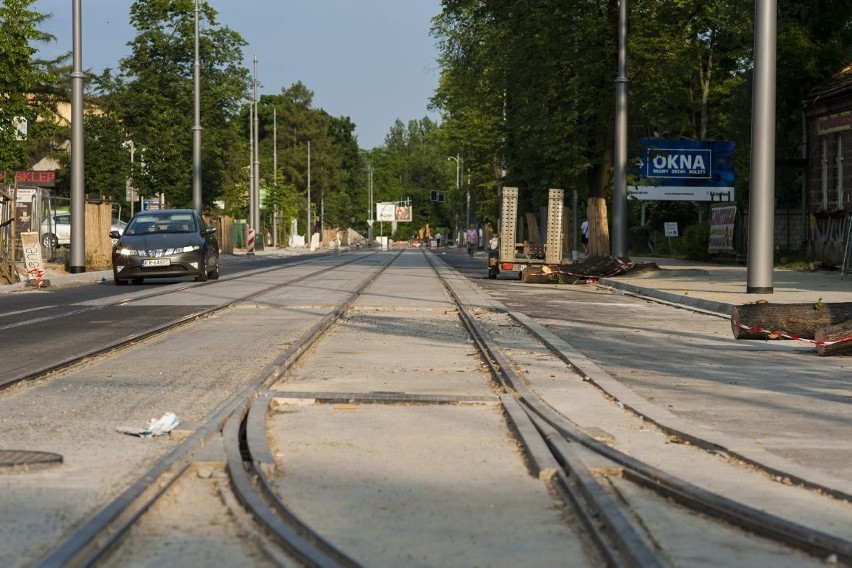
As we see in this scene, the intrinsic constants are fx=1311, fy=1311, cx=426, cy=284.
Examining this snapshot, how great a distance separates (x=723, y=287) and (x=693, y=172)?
27.5m

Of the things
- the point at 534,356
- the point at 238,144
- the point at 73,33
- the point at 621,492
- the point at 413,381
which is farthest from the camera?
the point at 238,144

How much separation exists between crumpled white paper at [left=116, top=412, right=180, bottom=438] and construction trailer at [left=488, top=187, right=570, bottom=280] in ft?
83.1

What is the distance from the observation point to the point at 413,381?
10.3 meters

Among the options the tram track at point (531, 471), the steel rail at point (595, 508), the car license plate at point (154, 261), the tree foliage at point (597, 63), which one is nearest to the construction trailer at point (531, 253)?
the tree foliage at point (597, 63)

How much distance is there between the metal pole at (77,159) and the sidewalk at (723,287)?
13172mm

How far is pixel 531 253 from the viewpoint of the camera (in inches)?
1380

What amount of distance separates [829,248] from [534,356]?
27.5 metres

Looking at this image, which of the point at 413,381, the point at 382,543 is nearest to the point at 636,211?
the point at 413,381

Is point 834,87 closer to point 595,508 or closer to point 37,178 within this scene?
point 595,508

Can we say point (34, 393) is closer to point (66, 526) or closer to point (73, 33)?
point (66, 526)

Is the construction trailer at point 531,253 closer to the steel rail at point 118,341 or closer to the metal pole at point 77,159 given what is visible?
the steel rail at point 118,341

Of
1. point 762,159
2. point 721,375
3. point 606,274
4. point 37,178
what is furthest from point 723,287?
point 37,178

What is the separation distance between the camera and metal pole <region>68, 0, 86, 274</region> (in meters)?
33.0

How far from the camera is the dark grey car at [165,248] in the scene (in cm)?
2773
